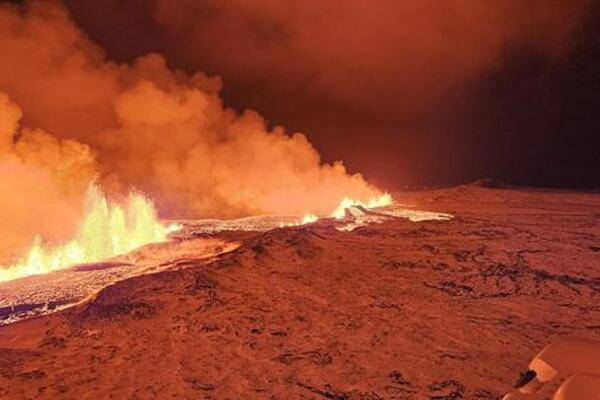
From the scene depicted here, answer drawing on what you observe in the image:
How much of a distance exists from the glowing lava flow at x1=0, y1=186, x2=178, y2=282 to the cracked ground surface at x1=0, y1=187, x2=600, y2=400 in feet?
14.8

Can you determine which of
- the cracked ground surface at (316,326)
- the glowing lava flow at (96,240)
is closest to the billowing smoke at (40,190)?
the glowing lava flow at (96,240)

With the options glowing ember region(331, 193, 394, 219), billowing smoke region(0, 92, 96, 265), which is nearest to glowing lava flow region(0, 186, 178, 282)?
billowing smoke region(0, 92, 96, 265)

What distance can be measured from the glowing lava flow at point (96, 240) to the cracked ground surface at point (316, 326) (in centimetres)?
451

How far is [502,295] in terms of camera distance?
9.61 meters

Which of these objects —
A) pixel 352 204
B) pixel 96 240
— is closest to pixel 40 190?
pixel 96 240

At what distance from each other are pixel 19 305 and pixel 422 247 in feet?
34.6

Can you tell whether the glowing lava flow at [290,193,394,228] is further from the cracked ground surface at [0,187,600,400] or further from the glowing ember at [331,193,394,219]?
the cracked ground surface at [0,187,600,400]

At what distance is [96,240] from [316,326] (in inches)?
468

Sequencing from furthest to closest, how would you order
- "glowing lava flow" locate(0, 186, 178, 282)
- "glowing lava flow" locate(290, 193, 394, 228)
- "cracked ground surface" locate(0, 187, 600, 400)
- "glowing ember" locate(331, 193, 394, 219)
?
1. "glowing ember" locate(331, 193, 394, 219)
2. "glowing lava flow" locate(290, 193, 394, 228)
3. "glowing lava flow" locate(0, 186, 178, 282)
4. "cracked ground surface" locate(0, 187, 600, 400)

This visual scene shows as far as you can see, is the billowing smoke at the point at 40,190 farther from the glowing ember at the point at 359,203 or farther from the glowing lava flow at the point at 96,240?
the glowing ember at the point at 359,203

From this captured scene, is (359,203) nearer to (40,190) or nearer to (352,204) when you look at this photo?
(352,204)

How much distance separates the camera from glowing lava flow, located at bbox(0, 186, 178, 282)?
14.4 meters

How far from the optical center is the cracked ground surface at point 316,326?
6.02 metres

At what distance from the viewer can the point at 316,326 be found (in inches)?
314
